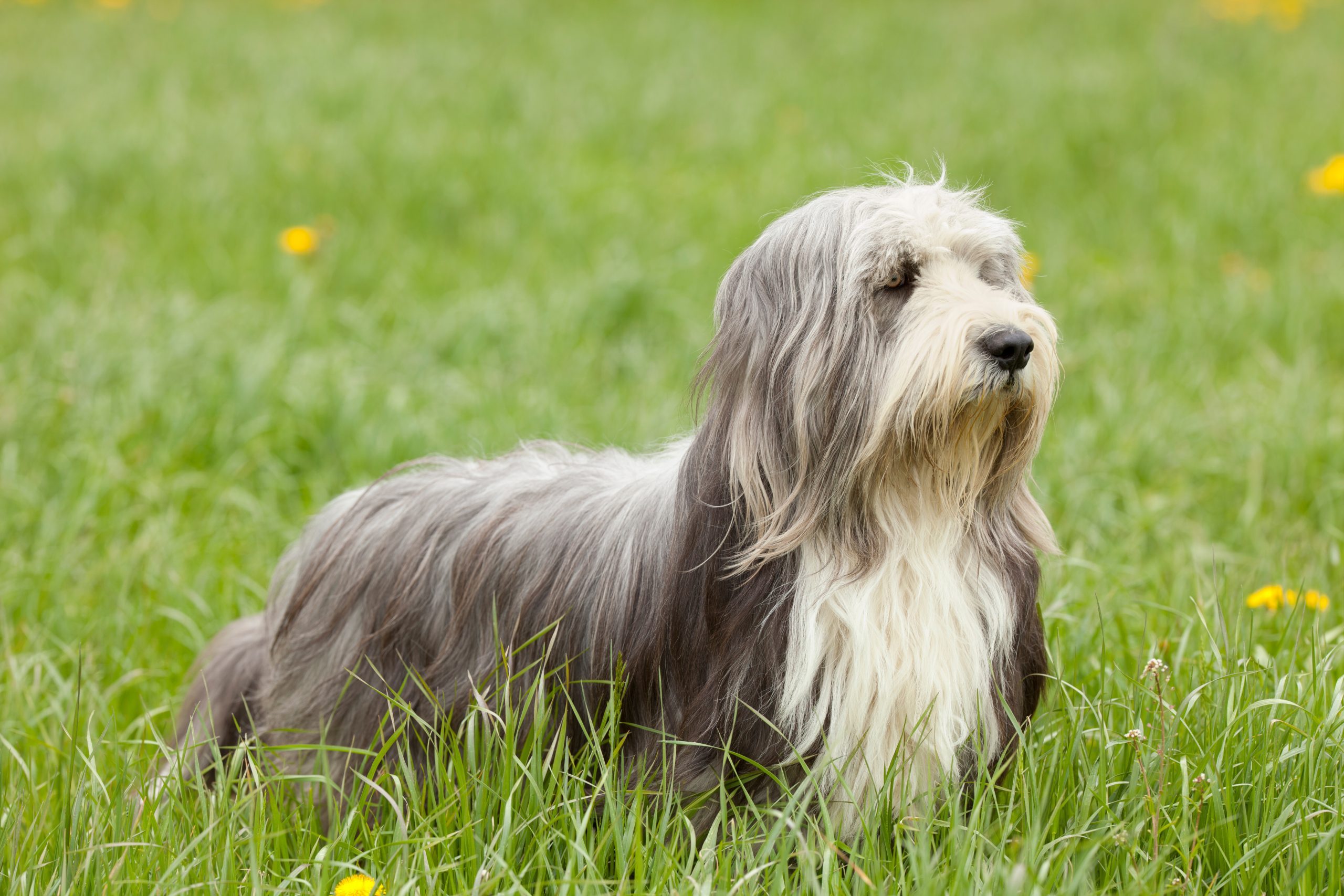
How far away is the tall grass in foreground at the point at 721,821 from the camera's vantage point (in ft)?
7.86

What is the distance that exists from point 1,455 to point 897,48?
879 cm

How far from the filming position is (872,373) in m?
2.41

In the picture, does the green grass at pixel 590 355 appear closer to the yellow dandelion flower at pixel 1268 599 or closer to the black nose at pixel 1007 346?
the yellow dandelion flower at pixel 1268 599

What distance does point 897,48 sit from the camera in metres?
11.4

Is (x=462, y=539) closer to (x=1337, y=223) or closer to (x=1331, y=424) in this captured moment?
(x=1331, y=424)

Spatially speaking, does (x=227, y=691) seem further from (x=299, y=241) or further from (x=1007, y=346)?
(x=299, y=241)

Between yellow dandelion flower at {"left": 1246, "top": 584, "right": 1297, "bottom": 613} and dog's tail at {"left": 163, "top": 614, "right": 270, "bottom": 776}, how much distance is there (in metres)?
2.59

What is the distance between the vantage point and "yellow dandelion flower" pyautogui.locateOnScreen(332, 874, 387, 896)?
2301mm

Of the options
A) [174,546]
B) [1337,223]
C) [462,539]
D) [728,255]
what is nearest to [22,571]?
[174,546]

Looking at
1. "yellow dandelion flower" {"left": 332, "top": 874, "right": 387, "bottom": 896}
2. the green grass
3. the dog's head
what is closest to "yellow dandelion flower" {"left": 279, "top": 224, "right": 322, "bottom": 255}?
the green grass

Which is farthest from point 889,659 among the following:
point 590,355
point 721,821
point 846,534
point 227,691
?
point 590,355

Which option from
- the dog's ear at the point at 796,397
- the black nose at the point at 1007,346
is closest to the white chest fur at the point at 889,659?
the dog's ear at the point at 796,397

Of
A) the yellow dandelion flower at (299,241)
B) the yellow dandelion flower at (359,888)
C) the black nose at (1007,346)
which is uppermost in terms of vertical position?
the black nose at (1007,346)

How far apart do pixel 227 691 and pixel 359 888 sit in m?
1.25
